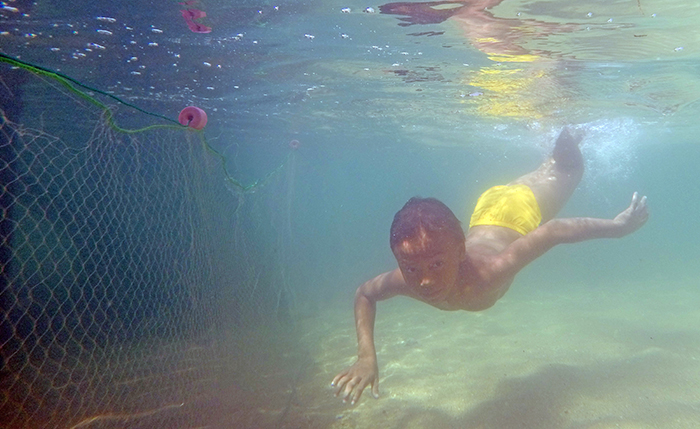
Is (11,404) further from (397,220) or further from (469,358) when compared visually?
(469,358)

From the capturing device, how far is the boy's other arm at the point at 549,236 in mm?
5258

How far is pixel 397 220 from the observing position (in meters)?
4.71

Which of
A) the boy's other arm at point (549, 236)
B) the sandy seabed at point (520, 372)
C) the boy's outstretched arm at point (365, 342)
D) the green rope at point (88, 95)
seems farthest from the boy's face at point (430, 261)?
the green rope at point (88, 95)

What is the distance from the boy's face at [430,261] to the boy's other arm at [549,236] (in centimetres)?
98

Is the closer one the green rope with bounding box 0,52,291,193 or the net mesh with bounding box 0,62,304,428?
the green rope with bounding box 0,52,291,193

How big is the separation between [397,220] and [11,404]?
7550 millimetres

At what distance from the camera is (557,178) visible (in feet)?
31.6

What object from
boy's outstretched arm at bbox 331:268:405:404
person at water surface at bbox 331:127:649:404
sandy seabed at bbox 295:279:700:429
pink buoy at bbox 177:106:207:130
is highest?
pink buoy at bbox 177:106:207:130

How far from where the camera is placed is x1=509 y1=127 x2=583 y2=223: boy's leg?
875cm

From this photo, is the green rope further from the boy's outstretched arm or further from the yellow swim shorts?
the yellow swim shorts

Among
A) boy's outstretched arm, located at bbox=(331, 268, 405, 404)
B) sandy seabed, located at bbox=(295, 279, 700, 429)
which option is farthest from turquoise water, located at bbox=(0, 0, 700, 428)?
boy's outstretched arm, located at bbox=(331, 268, 405, 404)

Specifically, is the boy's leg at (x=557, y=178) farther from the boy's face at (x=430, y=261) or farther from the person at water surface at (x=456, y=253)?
the boy's face at (x=430, y=261)

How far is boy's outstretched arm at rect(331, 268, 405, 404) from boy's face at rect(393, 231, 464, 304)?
748 millimetres

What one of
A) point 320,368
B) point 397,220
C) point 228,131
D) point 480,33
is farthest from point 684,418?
point 228,131
